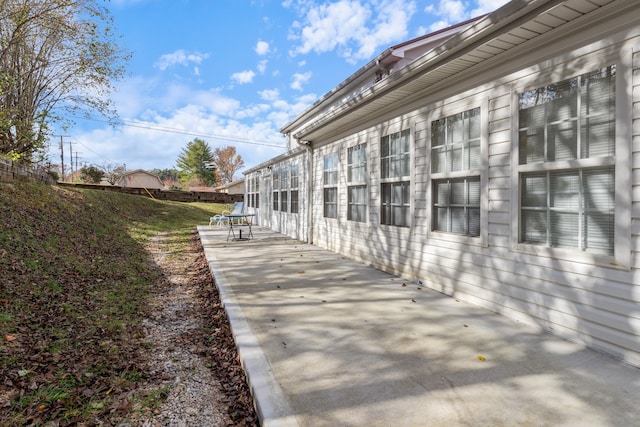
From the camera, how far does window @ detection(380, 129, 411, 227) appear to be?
197 inches

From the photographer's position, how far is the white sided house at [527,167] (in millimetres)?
2420

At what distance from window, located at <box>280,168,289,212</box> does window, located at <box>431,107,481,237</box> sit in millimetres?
7197

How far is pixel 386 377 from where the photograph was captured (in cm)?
222

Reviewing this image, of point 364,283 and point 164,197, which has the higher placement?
point 164,197

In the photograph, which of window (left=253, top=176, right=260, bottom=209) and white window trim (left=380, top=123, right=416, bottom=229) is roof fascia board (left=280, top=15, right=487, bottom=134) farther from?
white window trim (left=380, top=123, right=416, bottom=229)

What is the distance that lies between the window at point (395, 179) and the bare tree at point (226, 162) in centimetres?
4739

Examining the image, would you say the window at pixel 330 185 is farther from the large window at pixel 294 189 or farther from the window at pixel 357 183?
the large window at pixel 294 189

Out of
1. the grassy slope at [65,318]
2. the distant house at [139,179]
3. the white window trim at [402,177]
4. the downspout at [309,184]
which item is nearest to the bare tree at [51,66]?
the grassy slope at [65,318]

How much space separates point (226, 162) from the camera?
50.5 metres

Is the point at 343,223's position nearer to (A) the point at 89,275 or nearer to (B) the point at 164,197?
(A) the point at 89,275

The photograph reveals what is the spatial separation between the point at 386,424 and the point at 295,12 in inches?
613

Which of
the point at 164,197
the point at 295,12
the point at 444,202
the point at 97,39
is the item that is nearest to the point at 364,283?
the point at 444,202

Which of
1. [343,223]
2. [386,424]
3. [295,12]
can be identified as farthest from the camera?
[295,12]

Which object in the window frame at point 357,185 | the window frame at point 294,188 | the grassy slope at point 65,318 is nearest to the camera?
the grassy slope at point 65,318
